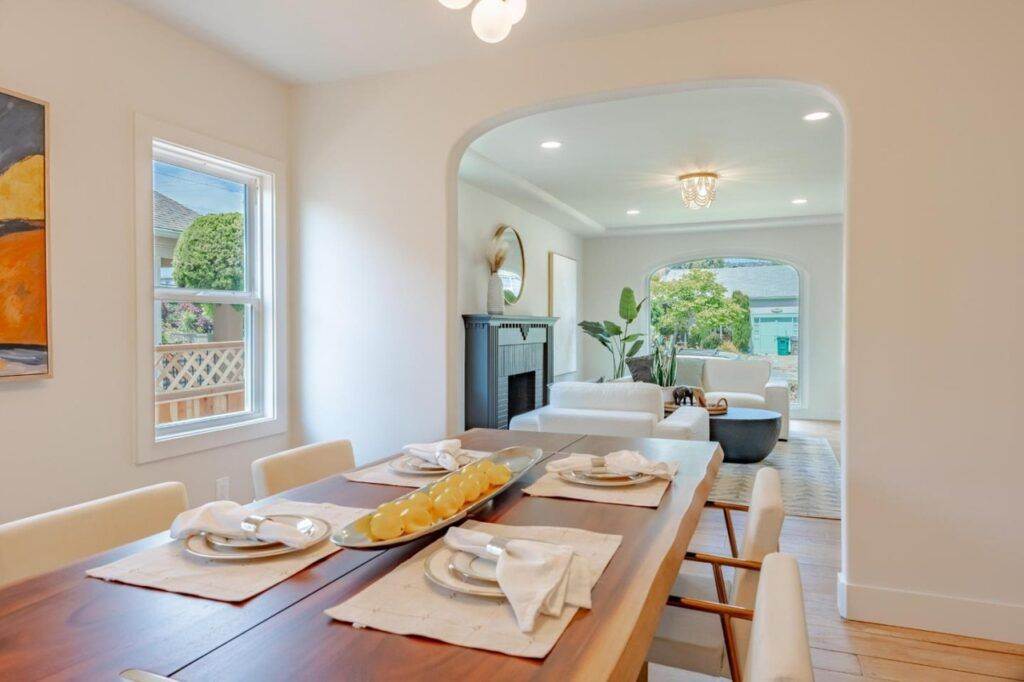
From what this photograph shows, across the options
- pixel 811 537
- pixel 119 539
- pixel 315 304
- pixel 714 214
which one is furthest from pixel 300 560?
pixel 714 214

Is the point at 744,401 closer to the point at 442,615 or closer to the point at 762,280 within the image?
the point at 762,280

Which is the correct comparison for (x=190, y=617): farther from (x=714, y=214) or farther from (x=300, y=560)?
(x=714, y=214)

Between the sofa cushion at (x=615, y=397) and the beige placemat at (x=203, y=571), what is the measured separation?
3.32 m

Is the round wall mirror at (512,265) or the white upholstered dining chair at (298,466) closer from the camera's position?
the white upholstered dining chair at (298,466)

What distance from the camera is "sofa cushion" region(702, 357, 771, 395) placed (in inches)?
281

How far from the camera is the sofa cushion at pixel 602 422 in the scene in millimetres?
4164

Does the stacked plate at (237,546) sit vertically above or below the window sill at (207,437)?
above

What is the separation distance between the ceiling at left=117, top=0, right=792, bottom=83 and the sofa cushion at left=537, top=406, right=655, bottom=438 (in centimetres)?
233

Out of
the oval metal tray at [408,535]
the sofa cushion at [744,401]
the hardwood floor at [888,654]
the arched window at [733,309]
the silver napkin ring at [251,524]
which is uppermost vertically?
the arched window at [733,309]

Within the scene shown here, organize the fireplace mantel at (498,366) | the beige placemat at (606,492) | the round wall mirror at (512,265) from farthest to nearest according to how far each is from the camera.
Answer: the round wall mirror at (512,265) → the fireplace mantel at (498,366) → the beige placemat at (606,492)

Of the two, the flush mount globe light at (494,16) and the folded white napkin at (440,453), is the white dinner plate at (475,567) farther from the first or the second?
the flush mount globe light at (494,16)

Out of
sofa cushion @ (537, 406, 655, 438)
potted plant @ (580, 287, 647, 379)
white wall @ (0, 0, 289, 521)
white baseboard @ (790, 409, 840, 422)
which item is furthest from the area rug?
white wall @ (0, 0, 289, 521)

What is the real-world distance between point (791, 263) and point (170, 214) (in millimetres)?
7416

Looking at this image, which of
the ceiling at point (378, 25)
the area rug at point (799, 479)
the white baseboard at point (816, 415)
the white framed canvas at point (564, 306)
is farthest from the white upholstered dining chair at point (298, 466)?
the white baseboard at point (816, 415)
